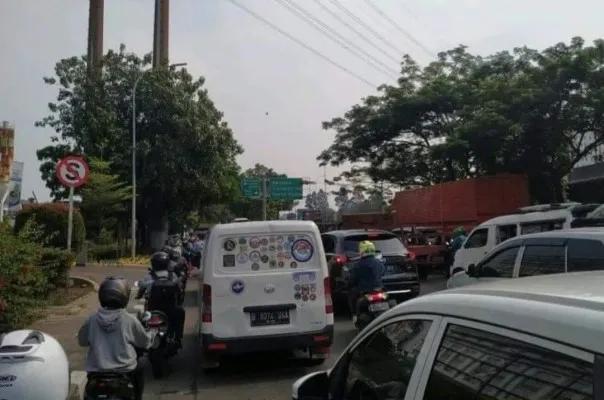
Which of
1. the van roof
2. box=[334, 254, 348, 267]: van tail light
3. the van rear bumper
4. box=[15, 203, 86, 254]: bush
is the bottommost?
the van rear bumper

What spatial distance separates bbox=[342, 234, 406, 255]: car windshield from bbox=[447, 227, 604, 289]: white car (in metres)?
3.41

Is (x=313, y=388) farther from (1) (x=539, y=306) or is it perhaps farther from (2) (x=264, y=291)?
(2) (x=264, y=291)

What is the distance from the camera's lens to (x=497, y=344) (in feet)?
7.11

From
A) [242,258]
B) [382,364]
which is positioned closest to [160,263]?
[242,258]

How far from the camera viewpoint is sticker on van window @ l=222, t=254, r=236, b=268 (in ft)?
27.8

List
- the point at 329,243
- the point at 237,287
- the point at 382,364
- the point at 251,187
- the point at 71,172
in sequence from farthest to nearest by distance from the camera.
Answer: the point at 251,187 → the point at 329,243 → the point at 71,172 → the point at 237,287 → the point at 382,364

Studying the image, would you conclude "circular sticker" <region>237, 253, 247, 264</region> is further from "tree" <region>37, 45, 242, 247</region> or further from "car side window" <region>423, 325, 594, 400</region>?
"tree" <region>37, 45, 242, 247</region>

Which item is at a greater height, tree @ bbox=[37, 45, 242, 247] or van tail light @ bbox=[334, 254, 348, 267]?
tree @ bbox=[37, 45, 242, 247]

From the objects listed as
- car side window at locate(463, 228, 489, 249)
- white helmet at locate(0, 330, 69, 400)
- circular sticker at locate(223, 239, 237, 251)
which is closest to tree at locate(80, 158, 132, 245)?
car side window at locate(463, 228, 489, 249)

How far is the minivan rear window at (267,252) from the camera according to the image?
8.52 m

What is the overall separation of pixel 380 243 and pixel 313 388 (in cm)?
945

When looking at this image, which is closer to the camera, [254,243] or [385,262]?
[254,243]

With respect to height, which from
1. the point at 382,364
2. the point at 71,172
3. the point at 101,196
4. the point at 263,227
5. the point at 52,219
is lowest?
the point at 382,364

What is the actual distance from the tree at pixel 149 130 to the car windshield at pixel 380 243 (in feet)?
74.9
